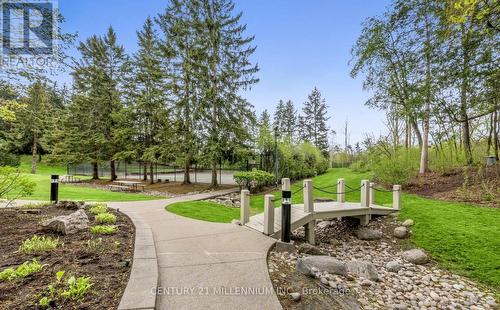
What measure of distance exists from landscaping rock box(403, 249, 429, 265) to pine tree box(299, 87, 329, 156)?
42.8m

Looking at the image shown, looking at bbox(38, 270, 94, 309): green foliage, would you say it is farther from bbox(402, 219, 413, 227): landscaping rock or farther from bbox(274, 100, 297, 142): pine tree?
bbox(274, 100, 297, 142): pine tree

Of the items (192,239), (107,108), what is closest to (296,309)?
(192,239)

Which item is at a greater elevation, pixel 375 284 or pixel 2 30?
pixel 2 30

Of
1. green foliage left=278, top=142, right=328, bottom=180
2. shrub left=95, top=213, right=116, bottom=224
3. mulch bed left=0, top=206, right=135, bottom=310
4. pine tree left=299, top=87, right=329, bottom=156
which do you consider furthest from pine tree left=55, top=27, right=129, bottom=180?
pine tree left=299, top=87, right=329, bottom=156

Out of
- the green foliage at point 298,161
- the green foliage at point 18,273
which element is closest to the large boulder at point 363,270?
the green foliage at point 18,273

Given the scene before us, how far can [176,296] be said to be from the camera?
265 centimetres

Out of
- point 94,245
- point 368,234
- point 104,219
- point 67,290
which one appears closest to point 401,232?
point 368,234

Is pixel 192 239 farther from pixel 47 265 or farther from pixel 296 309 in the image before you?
pixel 296 309

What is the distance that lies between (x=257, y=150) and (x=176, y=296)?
48.5 ft

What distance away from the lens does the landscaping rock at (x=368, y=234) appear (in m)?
6.97

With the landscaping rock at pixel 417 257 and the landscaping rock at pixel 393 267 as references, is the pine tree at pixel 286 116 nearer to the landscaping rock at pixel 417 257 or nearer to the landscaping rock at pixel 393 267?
the landscaping rock at pixel 417 257
